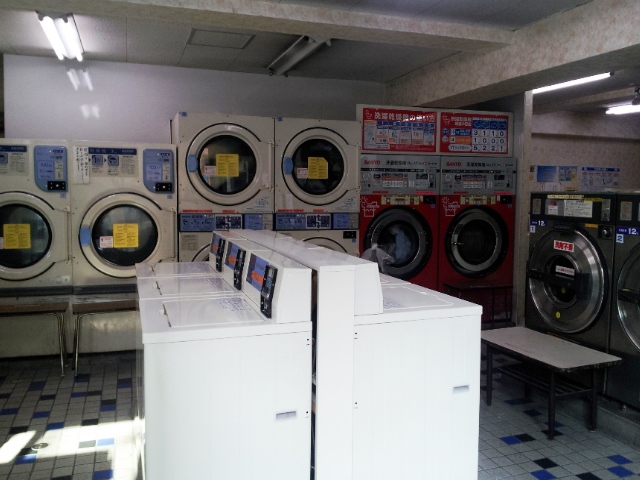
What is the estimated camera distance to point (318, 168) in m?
5.20

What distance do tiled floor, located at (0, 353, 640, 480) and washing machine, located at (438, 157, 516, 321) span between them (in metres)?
1.41

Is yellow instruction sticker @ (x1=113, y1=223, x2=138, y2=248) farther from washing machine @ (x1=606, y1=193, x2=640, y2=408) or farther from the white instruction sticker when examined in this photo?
washing machine @ (x1=606, y1=193, x2=640, y2=408)

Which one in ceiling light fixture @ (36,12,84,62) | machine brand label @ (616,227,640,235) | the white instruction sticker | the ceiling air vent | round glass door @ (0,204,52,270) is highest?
the ceiling air vent

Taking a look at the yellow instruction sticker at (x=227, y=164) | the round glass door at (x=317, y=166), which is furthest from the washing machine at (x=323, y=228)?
the yellow instruction sticker at (x=227, y=164)

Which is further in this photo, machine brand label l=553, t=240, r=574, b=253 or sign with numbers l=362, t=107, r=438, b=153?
sign with numbers l=362, t=107, r=438, b=153

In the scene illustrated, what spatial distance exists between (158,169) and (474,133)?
125 inches

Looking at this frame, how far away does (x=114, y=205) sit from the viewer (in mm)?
4668

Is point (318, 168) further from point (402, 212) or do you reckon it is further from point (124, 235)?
point (124, 235)

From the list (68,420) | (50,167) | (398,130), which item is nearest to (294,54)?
(398,130)

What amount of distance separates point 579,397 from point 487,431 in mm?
668

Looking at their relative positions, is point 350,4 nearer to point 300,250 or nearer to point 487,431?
point 300,250

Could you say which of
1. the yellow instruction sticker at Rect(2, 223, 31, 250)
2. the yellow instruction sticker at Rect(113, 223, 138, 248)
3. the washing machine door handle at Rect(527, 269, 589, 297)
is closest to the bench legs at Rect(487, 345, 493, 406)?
the washing machine door handle at Rect(527, 269, 589, 297)

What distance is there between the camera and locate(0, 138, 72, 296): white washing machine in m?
4.45

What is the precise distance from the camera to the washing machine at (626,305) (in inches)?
140
